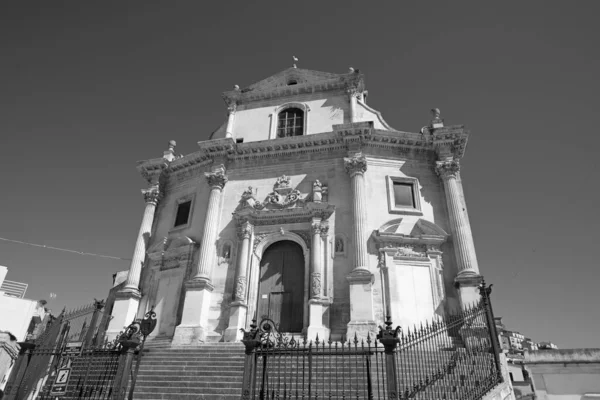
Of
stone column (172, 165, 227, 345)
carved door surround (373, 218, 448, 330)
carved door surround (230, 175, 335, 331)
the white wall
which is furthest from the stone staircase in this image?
the white wall

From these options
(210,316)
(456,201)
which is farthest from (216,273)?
(456,201)

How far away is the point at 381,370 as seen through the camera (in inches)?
361

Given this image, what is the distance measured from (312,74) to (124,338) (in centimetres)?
1694

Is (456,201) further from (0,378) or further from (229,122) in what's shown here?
(0,378)

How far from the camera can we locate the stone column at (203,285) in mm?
14242

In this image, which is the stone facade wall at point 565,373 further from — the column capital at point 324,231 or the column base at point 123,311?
the column base at point 123,311

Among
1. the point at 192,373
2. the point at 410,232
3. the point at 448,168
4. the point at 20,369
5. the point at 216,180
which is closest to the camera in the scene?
the point at 20,369

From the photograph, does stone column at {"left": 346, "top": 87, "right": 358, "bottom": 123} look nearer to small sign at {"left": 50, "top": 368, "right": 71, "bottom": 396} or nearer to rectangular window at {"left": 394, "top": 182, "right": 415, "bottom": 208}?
rectangular window at {"left": 394, "top": 182, "right": 415, "bottom": 208}

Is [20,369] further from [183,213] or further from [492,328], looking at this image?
[492,328]

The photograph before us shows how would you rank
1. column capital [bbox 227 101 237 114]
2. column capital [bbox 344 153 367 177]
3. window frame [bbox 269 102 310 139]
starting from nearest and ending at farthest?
column capital [bbox 344 153 367 177], window frame [bbox 269 102 310 139], column capital [bbox 227 101 237 114]

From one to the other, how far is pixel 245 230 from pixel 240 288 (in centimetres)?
253

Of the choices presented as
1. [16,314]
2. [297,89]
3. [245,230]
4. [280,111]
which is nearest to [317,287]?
[245,230]

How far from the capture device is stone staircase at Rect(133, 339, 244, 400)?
30.9 ft

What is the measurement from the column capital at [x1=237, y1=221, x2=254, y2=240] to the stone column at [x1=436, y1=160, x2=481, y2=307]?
8395mm
